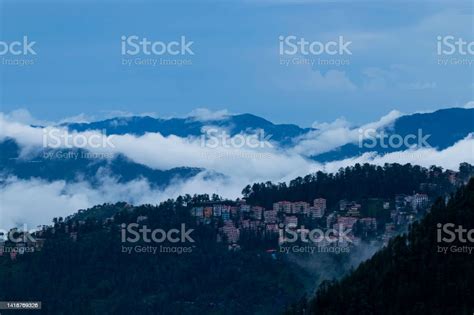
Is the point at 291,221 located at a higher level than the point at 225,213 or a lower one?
lower

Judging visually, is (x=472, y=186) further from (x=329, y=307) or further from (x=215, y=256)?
(x=215, y=256)

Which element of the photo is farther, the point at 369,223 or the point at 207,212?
the point at 207,212

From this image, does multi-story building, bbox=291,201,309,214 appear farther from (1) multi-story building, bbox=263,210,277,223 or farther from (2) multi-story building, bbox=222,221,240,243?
(2) multi-story building, bbox=222,221,240,243

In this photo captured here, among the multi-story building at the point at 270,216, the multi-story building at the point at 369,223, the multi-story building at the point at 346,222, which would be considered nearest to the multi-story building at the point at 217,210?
the multi-story building at the point at 270,216

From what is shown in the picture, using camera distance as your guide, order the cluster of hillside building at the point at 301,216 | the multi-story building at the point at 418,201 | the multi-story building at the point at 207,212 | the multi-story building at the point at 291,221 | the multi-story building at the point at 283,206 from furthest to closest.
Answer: the multi-story building at the point at 283,206 → the multi-story building at the point at 207,212 → the multi-story building at the point at 291,221 → the multi-story building at the point at 418,201 → the cluster of hillside building at the point at 301,216

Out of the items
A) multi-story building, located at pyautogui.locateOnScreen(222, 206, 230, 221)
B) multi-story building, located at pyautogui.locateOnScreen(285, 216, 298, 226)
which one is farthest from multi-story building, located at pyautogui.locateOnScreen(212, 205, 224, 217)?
multi-story building, located at pyautogui.locateOnScreen(285, 216, 298, 226)

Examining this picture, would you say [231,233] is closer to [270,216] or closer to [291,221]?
[270,216]

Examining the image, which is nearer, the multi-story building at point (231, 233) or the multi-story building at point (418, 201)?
the multi-story building at point (418, 201)

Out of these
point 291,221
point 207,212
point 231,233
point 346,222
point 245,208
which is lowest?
point 231,233

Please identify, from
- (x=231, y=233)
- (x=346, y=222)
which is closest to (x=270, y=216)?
(x=231, y=233)

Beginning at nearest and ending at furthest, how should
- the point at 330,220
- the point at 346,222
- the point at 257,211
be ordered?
the point at 346,222, the point at 330,220, the point at 257,211

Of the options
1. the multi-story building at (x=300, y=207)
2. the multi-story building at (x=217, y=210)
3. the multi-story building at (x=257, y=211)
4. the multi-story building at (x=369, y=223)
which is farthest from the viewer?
the multi-story building at (x=257, y=211)

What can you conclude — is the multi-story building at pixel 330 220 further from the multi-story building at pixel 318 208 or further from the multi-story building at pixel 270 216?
the multi-story building at pixel 270 216

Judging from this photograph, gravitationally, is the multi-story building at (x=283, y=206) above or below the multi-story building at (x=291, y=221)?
above
